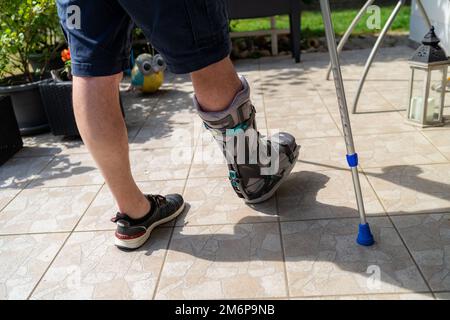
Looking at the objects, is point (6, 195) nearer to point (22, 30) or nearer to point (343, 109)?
point (22, 30)

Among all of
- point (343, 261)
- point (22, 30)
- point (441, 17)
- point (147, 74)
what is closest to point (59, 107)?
point (22, 30)

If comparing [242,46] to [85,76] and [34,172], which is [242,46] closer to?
[34,172]

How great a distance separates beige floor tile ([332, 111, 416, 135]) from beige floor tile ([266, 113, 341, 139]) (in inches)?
2.5

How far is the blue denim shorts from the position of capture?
45.4 inches

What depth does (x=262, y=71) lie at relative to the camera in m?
4.14

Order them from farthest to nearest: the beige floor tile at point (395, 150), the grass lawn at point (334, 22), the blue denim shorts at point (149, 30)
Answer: the grass lawn at point (334, 22) → the beige floor tile at point (395, 150) → the blue denim shorts at point (149, 30)

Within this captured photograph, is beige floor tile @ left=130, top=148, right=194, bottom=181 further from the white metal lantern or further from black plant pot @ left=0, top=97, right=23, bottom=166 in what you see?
the white metal lantern

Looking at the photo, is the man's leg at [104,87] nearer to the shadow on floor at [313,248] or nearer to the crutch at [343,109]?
the shadow on floor at [313,248]

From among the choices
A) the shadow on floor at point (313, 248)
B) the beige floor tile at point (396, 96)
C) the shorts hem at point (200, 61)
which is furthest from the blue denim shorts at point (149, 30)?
the beige floor tile at point (396, 96)

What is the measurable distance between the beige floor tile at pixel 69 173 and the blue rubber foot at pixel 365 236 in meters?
1.28

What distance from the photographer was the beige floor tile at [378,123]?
2380mm

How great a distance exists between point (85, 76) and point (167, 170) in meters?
0.96
